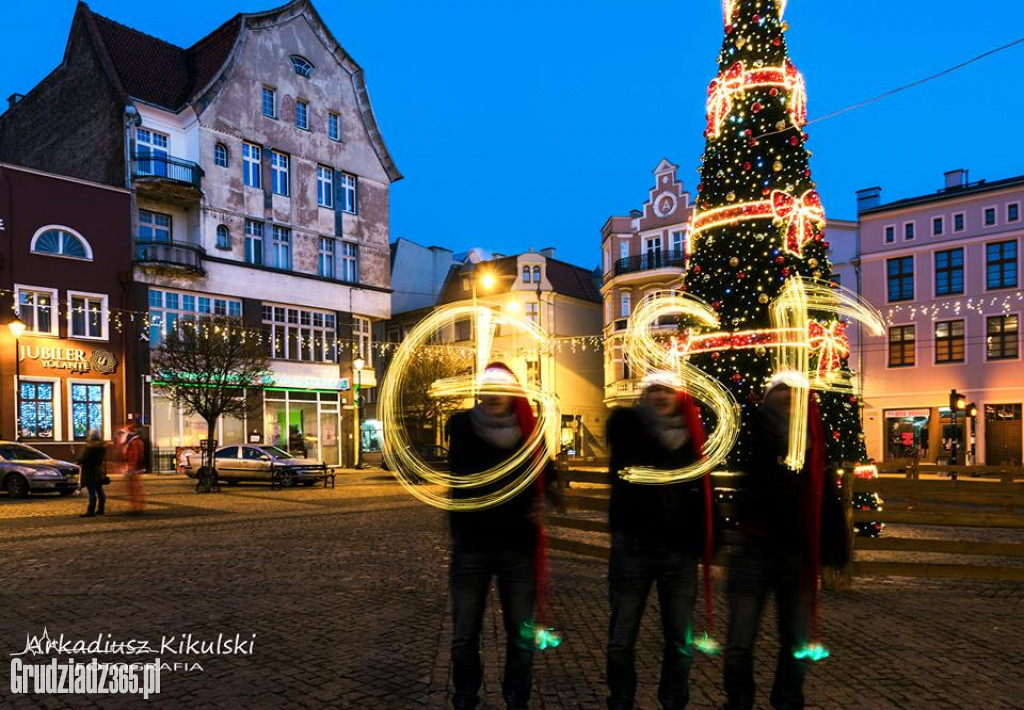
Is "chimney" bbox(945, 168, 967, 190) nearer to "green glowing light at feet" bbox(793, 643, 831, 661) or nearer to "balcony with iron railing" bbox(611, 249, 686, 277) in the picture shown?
"balcony with iron railing" bbox(611, 249, 686, 277)

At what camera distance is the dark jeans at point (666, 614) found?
181 inches

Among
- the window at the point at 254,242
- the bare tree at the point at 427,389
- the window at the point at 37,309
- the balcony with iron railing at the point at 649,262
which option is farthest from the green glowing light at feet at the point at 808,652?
the balcony with iron railing at the point at 649,262

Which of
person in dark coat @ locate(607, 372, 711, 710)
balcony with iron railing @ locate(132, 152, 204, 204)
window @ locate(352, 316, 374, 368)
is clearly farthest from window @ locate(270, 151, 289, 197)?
person in dark coat @ locate(607, 372, 711, 710)

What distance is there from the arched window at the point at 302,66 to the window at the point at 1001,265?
118ft

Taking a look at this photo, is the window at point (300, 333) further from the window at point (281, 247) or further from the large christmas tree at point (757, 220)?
the large christmas tree at point (757, 220)

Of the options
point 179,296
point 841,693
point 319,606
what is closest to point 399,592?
point 319,606

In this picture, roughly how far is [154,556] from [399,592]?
4544mm

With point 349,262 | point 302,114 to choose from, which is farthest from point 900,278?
point 302,114

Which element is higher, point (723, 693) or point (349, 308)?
point (349, 308)

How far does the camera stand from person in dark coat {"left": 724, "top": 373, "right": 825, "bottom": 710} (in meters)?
4.64

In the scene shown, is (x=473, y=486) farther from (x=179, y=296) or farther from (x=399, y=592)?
(x=179, y=296)

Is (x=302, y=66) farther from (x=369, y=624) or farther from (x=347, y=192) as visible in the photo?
(x=369, y=624)

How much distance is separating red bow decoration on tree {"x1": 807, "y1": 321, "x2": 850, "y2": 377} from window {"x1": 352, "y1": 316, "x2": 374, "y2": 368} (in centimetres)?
3272

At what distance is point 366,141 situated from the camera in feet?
143
